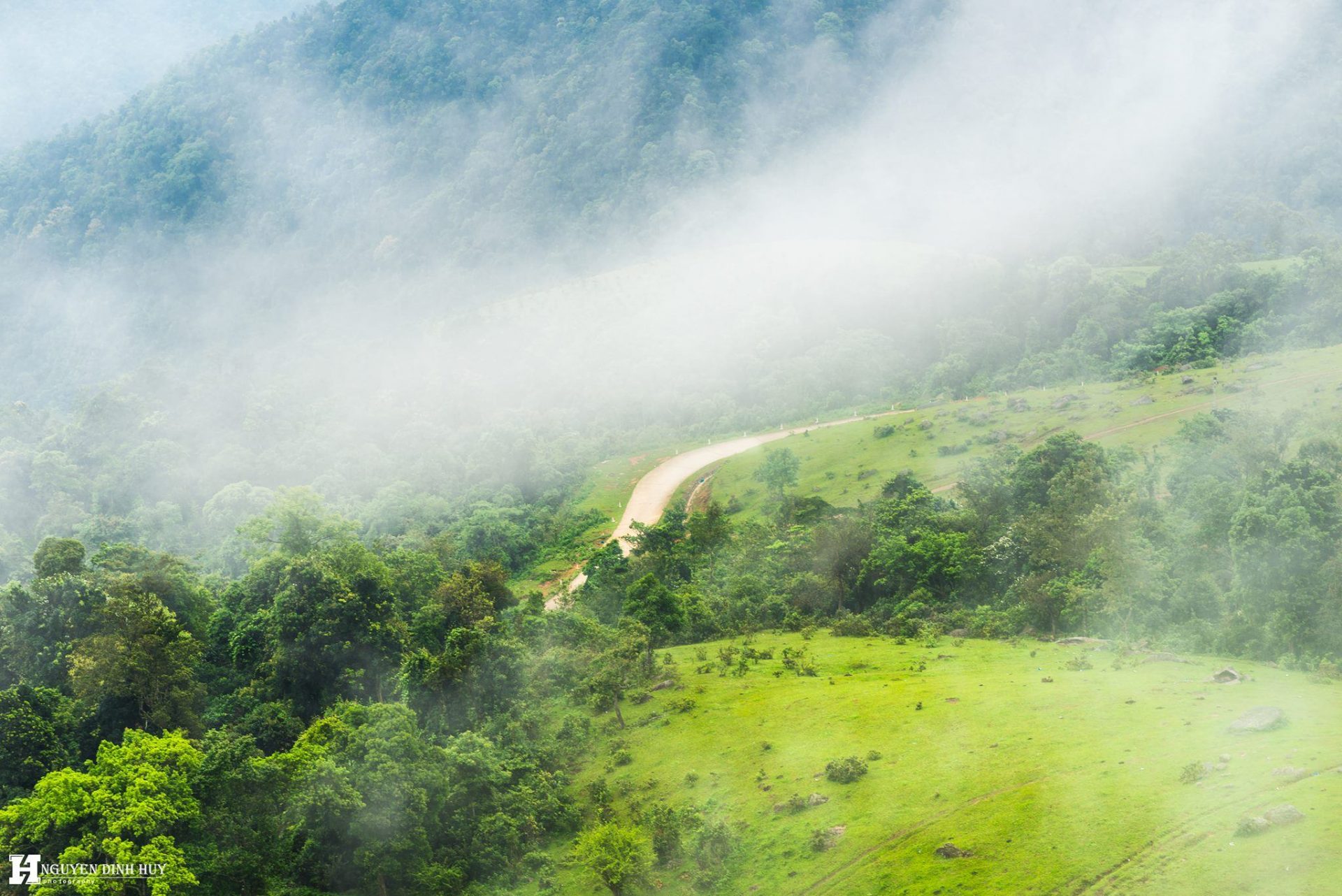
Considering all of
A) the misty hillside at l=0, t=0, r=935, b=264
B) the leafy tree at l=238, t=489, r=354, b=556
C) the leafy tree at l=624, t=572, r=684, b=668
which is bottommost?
the leafy tree at l=624, t=572, r=684, b=668

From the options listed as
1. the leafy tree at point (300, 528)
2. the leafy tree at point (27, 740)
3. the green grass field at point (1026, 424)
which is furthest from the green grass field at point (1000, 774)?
the green grass field at point (1026, 424)

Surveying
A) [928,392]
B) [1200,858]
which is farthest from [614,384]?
[1200,858]

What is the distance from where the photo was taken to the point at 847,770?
98.4 feet

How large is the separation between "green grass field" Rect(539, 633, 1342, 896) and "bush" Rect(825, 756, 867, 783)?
0.98 feet

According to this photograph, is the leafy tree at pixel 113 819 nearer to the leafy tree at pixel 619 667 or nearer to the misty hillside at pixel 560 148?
the leafy tree at pixel 619 667

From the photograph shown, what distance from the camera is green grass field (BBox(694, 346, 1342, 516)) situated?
66875mm

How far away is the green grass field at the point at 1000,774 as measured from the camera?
22750mm

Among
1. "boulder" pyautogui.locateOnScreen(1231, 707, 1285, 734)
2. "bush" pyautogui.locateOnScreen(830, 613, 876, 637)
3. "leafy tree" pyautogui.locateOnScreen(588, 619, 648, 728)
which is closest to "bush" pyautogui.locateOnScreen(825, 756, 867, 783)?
"leafy tree" pyautogui.locateOnScreen(588, 619, 648, 728)

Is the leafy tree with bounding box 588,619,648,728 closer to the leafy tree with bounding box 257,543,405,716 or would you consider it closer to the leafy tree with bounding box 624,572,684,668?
the leafy tree with bounding box 624,572,684,668

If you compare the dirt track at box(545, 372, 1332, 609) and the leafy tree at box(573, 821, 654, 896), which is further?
the dirt track at box(545, 372, 1332, 609)

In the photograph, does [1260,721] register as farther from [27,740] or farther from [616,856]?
[27,740]

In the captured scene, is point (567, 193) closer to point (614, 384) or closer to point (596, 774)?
point (614, 384)

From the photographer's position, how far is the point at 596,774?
34719 millimetres

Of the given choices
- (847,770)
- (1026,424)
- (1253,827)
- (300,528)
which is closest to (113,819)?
(847,770)
